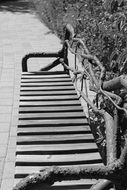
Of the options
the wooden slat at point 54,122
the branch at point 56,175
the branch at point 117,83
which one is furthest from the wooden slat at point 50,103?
the branch at point 56,175

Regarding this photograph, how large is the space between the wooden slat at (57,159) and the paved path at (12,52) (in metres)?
0.96

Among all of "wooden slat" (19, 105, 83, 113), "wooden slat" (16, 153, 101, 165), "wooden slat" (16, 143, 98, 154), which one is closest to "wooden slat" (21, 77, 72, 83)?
"wooden slat" (19, 105, 83, 113)

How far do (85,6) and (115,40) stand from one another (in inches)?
162

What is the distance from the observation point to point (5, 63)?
862cm

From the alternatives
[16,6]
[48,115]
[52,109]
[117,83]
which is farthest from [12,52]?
[16,6]

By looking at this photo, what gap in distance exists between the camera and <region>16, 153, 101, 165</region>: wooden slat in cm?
282

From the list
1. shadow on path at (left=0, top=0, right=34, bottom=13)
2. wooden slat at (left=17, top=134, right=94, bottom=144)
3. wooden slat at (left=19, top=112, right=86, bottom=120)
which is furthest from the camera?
shadow on path at (left=0, top=0, right=34, bottom=13)

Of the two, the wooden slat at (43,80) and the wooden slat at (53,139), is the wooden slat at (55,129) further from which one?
the wooden slat at (43,80)

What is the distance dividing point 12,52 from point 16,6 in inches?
376

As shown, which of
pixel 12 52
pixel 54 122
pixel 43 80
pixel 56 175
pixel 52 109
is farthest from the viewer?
pixel 12 52

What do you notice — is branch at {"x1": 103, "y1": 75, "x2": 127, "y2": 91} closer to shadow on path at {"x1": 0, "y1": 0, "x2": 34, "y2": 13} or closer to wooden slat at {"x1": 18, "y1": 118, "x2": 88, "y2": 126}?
wooden slat at {"x1": 18, "y1": 118, "x2": 88, "y2": 126}

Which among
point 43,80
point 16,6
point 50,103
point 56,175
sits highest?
point 56,175

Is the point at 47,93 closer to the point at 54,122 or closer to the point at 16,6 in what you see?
the point at 54,122

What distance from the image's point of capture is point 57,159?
2.86 metres
